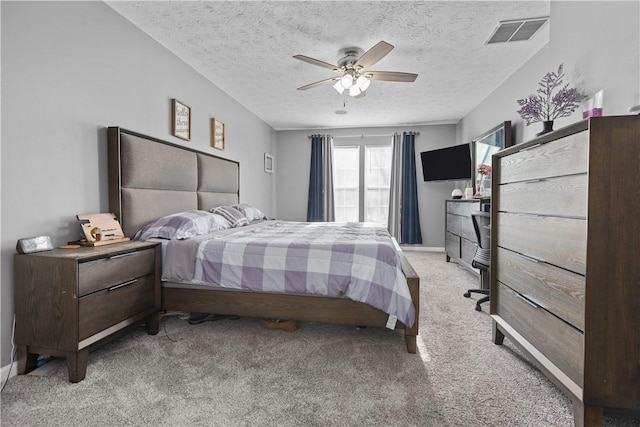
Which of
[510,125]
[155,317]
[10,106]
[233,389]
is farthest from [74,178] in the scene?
[510,125]

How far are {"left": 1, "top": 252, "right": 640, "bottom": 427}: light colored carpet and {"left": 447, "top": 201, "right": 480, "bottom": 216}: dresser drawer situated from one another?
198 cm

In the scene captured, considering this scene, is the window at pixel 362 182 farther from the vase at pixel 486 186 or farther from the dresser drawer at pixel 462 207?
the vase at pixel 486 186

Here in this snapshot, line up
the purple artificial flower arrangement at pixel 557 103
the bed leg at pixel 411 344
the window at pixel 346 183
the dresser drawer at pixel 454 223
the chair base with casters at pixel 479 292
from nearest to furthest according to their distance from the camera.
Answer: the bed leg at pixel 411 344
the purple artificial flower arrangement at pixel 557 103
the chair base with casters at pixel 479 292
the dresser drawer at pixel 454 223
the window at pixel 346 183

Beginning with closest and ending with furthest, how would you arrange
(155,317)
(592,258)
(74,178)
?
(592,258)
(74,178)
(155,317)

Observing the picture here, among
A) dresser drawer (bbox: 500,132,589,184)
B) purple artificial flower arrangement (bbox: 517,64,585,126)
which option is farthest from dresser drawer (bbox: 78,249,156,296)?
purple artificial flower arrangement (bbox: 517,64,585,126)

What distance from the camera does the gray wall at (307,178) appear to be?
5852mm

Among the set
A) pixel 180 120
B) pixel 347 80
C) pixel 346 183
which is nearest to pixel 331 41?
pixel 347 80

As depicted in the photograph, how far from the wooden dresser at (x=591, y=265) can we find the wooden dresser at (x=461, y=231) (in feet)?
6.78

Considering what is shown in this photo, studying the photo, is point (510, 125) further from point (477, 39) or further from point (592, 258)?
point (592, 258)

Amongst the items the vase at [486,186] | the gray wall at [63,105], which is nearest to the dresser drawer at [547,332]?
the vase at [486,186]

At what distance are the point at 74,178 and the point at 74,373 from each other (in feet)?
4.03

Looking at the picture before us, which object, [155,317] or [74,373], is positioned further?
[155,317]

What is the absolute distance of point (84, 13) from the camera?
2082 mm

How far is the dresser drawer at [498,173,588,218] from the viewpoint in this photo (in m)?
1.26
